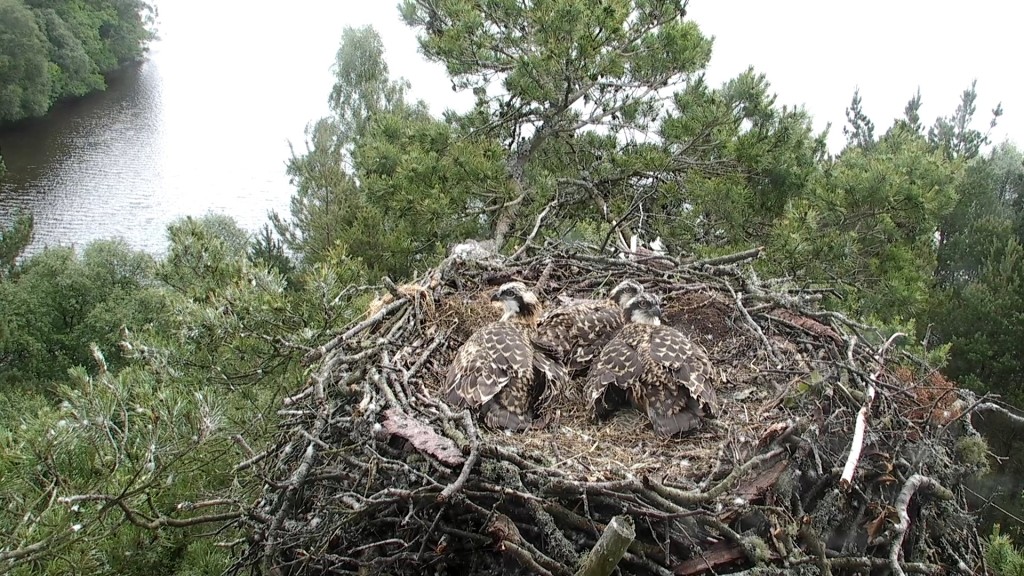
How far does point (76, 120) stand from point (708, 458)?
33258 mm

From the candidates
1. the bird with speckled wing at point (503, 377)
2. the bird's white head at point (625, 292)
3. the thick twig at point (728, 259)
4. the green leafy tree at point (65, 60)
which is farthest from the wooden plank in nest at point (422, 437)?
the green leafy tree at point (65, 60)

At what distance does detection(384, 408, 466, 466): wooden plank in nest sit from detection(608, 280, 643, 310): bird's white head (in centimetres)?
178

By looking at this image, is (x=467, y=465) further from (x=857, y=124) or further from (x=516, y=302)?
(x=857, y=124)

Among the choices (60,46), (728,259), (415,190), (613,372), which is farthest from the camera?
(60,46)

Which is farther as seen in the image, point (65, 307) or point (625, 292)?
point (65, 307)

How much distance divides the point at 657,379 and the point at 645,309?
653mm

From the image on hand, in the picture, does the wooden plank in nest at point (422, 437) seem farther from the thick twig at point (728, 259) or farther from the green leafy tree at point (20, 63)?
the green leafy tree at point (20, 63)

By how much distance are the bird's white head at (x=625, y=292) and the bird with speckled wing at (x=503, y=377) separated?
0.69 metres

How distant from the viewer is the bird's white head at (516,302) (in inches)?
148

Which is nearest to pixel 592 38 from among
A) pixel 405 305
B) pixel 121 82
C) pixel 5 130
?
pixel 405 305

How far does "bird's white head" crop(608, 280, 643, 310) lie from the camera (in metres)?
3.92

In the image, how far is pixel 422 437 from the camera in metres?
2.35

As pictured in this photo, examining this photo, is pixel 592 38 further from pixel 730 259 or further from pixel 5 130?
pixel 5 130

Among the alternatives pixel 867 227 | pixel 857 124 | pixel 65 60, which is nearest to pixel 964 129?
pixel 857 124
